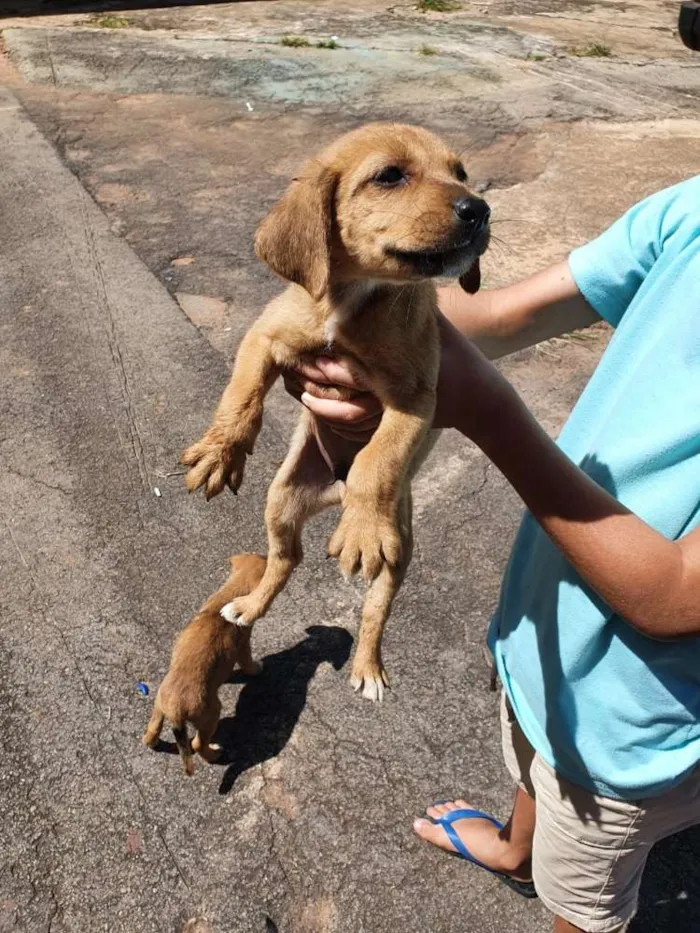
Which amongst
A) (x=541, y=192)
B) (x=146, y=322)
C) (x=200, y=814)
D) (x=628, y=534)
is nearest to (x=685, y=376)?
(x=628, y=534)

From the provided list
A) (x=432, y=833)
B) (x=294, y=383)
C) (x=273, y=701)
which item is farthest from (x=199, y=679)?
(x=294, y=383)

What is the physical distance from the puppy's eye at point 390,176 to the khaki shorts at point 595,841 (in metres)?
1.53

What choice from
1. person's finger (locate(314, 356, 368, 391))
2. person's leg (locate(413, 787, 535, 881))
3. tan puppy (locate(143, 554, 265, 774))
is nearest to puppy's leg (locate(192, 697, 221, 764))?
tan puppy (locate(143, 554, 265, 774))

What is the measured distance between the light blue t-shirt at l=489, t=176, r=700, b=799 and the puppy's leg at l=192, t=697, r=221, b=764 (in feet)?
4.16

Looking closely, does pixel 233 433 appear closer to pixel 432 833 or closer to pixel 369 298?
pixel 369 298

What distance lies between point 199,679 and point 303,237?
1.54m

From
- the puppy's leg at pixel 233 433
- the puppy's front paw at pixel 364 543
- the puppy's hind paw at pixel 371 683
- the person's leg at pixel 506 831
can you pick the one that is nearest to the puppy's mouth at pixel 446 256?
the puppy's leg at pixel 233 433

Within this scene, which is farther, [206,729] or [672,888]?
[206,729]

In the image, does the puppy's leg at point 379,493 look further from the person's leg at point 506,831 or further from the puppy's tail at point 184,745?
the puppy's tail at point 184,745

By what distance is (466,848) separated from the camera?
2752 mm

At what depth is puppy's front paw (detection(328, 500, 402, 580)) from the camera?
2137mm

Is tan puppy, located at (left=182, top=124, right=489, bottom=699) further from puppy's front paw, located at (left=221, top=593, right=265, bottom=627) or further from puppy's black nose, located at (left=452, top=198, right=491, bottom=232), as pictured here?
puppy's front paw, located at (left=221, top=593, right=265, bottom=627)

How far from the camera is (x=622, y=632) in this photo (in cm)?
181

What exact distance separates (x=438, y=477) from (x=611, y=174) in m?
4.78
